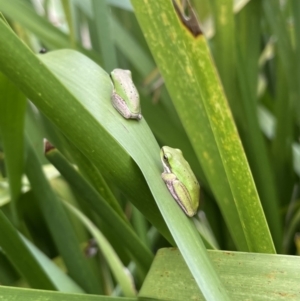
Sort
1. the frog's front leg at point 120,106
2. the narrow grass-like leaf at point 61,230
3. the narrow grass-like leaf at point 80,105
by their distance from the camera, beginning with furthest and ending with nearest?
the narrow grass-like leaf at point 61,230
the frog's front leg at point 120,106
the narrow grass-like leaf at point 80,105

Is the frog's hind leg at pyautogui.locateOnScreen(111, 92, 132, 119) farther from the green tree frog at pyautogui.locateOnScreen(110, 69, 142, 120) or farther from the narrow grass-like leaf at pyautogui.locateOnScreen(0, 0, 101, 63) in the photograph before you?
the narrow grass-like leaf at pyautogui.locateOnScreen(0, 0, 101, 63)

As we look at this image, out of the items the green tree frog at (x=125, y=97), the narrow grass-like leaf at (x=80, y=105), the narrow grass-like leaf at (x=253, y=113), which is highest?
the narrow grass-like leaf at (x=80, y=105)

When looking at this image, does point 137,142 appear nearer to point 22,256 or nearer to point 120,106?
point 120,106

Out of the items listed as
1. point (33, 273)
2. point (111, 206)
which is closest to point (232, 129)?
point (111, 206)

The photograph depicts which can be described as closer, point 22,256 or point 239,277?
point 239,277

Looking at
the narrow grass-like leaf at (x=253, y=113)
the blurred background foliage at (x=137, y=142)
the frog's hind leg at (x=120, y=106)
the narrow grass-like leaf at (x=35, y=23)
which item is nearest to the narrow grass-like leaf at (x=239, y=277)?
the blurred background foliage at (x=137, y=142)

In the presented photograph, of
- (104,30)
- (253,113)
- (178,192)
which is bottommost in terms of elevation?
(253,113)

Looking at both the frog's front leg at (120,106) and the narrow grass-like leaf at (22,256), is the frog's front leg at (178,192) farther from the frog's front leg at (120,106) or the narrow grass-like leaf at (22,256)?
the narrow grass-like leaf at (22,256)

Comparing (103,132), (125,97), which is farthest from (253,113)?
(103,132)

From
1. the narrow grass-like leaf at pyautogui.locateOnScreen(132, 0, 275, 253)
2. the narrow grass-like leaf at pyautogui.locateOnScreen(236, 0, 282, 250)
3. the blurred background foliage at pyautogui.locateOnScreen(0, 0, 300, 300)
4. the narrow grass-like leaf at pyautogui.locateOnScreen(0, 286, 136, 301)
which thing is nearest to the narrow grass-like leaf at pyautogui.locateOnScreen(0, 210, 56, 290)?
the blurred background foliage at pyautogui.locateOnScreen(0, 0, 300, 300)
